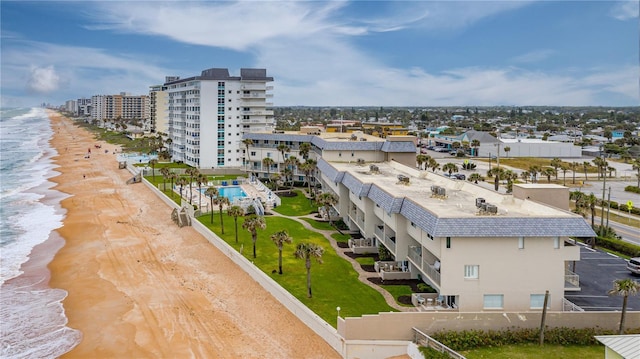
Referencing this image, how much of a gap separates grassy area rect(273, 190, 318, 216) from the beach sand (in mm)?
11850

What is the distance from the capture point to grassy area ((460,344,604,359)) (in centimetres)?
2395

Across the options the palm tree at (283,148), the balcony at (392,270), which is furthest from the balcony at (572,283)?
the palm tree at (283,148)

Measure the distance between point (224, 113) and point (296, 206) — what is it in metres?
36.7

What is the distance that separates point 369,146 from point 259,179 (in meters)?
27.1

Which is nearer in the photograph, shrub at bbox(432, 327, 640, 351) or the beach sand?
shrub at bbox(432, 327, 640, 351)

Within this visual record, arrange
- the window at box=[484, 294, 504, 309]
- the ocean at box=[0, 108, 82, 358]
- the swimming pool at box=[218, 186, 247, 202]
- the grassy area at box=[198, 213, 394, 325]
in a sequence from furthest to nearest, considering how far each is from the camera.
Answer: the swimming pool at box=[218, 186, 247, 202], the grassy area at box=[198, 213, 394, 325], the ocean at box=[0, 108, 82, 358], the window at box=[484, 294, 504, 309]

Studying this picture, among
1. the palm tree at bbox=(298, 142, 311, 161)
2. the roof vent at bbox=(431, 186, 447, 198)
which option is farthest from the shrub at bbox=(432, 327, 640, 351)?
the palm tree at bbox=(298, 142, 311, 161)

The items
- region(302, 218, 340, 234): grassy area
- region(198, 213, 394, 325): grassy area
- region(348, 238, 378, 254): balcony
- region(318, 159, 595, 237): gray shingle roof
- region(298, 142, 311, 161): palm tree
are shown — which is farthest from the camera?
region(298, 142, 311, 161): palm tree

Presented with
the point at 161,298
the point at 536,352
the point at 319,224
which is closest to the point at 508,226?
the point at 536,352

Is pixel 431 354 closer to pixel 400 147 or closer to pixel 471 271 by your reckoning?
pixel 471 271

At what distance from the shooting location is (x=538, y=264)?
1090 inches

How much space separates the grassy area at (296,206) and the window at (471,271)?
31.8 m

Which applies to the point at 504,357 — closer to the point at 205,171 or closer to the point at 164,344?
the point at 164,344

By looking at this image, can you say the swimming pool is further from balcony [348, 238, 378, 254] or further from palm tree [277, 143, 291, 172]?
balcony [348, 238, 378, 254]
